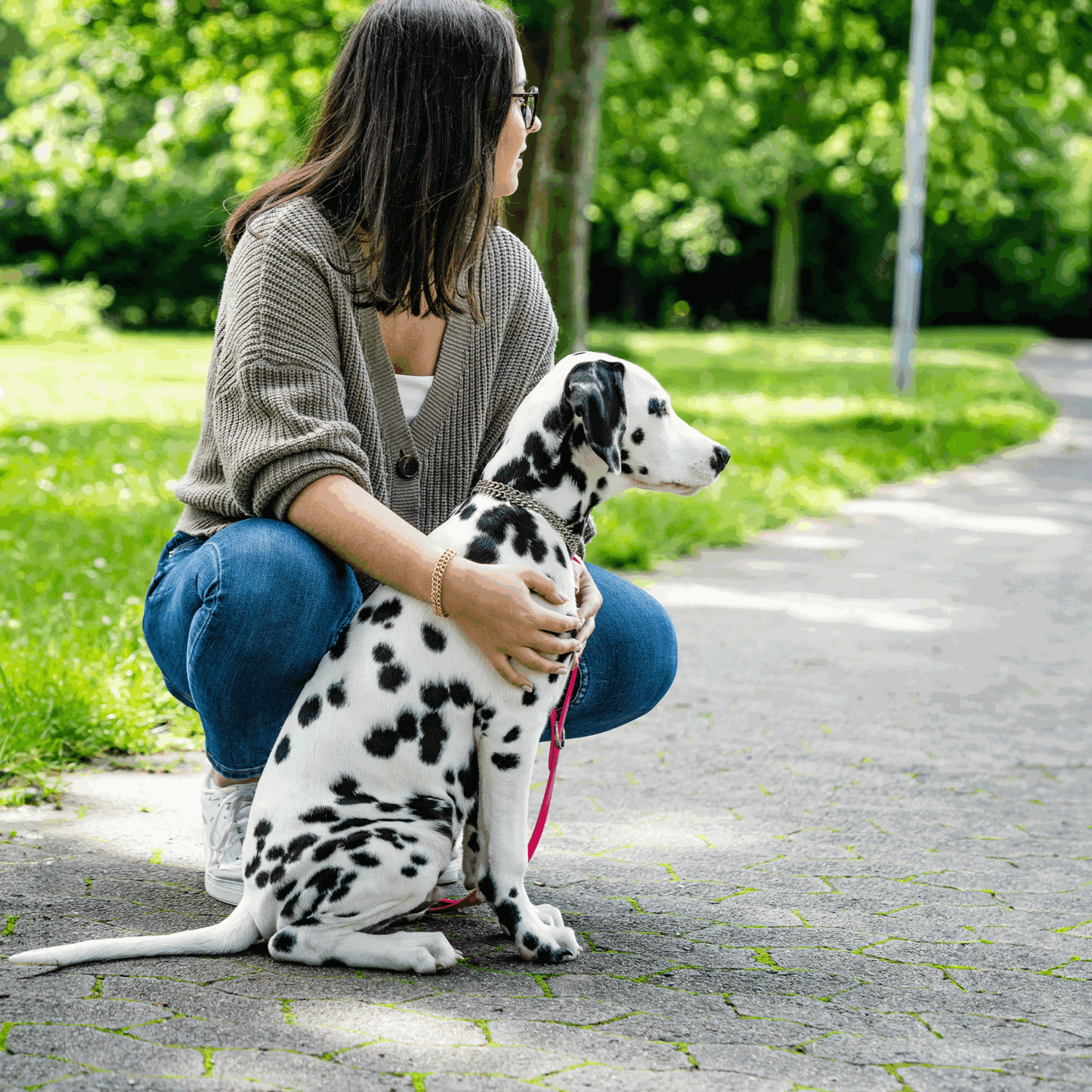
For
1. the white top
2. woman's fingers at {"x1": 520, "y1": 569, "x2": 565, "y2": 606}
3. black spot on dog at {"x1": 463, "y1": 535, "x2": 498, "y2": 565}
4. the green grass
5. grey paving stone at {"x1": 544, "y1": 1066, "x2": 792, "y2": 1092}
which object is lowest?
the green grass

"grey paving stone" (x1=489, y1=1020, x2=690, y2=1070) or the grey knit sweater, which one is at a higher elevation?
the grey knit sweater

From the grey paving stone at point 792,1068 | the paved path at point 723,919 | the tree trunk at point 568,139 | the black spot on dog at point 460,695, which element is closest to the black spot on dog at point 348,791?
the black spot on dog at point 460,695

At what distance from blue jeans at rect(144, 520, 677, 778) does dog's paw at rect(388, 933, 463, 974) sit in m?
0.59

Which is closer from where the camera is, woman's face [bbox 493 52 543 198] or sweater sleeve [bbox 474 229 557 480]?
woman's face [bbox 493 52 543 198]

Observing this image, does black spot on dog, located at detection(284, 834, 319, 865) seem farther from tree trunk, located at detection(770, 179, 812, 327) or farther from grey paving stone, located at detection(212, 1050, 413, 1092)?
tree trunk, located at detection(770, 179, 812, 327)

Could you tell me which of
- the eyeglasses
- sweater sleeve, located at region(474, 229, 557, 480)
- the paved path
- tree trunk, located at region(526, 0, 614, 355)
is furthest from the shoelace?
tree trunk, located at region(526, 0, 614, 355)

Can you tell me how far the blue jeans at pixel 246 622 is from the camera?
9.02 ft

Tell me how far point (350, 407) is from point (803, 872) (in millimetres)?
1771

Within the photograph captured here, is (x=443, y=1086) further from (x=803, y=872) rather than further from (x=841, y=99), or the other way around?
(x=841, y=99)

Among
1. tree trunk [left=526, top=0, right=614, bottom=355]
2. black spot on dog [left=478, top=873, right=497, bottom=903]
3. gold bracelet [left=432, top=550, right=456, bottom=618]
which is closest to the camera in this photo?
gold bracelet [left=432, top=550, right=456, bottom=618]

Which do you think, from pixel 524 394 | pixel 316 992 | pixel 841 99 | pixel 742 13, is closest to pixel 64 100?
pixel 742 13

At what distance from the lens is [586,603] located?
9.75 feet

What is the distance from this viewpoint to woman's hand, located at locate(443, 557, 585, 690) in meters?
2.61

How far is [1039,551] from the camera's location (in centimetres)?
862
